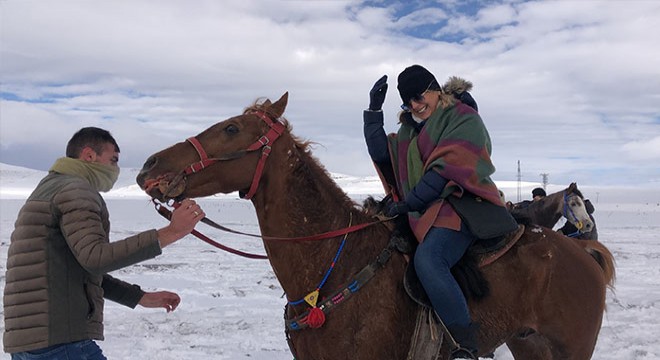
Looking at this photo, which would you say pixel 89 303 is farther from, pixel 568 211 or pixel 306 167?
pixel 568 211

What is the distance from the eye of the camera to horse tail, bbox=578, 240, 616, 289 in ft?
15.3

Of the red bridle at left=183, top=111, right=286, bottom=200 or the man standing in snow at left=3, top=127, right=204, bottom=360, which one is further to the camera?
the red bridle at left=183, top=111, right=286, bottom=200

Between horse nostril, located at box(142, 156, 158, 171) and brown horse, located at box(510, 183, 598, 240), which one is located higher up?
horse nostril, located at box(142, 156, 158, 171)

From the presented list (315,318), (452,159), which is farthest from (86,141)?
(452,159)

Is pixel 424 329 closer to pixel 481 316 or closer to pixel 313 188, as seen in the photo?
pixel 481 316

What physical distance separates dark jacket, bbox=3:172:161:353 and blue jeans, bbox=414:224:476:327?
163cm

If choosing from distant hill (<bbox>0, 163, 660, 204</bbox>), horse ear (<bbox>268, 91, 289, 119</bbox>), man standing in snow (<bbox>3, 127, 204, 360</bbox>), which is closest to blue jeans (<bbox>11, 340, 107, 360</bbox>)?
man standing in snow (<bbox>3, 127, 204, 360</bbox>)

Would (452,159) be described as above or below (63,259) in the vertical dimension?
above

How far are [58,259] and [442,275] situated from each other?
90.7 inches

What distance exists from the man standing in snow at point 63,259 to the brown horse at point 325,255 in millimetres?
340

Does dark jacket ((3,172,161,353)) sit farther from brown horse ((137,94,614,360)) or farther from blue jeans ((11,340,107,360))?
brown horse ((137,94,614,360))

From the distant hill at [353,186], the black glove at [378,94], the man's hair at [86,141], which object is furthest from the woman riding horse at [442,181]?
the distant hill at [353,186]

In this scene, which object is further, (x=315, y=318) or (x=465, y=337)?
(x=465, y=337)

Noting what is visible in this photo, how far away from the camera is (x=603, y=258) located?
4719 millimetres
